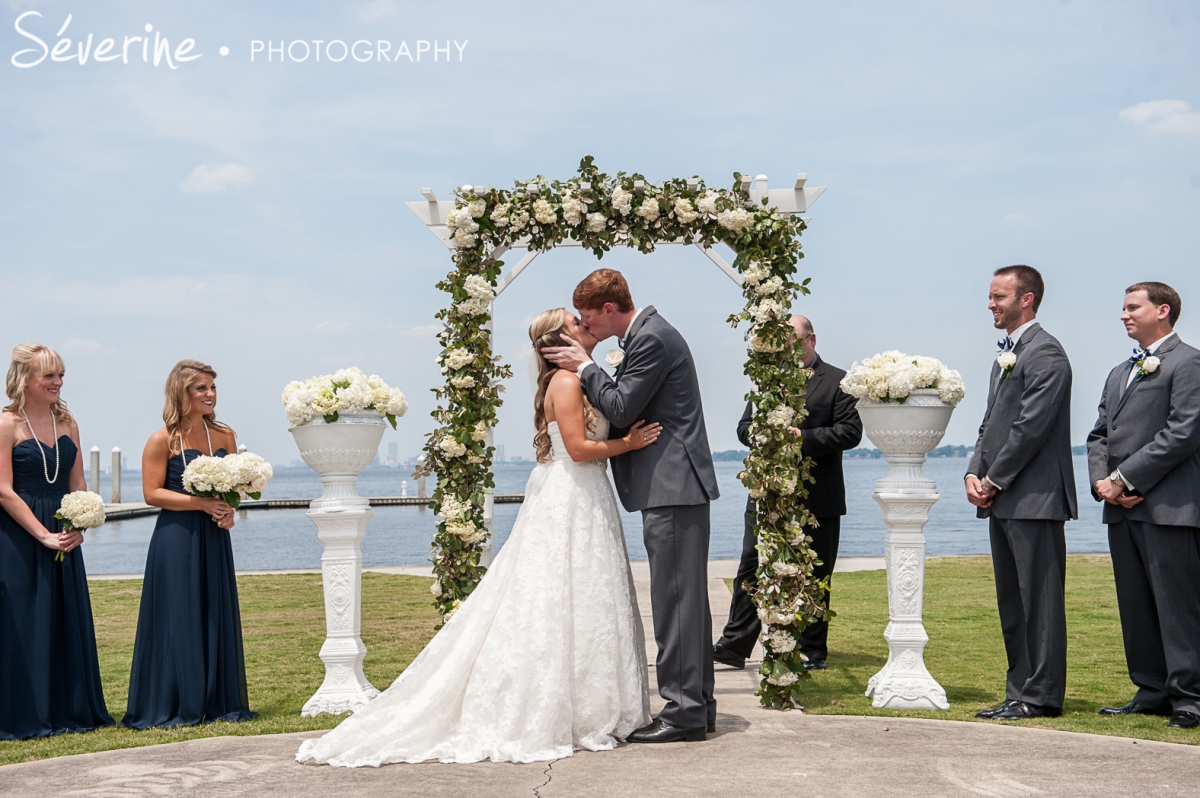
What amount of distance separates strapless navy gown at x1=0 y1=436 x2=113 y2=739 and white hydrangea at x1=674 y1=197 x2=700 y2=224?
363 centimetres

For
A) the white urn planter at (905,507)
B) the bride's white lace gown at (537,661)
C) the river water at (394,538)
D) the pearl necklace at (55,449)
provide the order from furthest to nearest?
the river water at (394,538)
the white urn planter at (905,507)
the pearl necklace at (55,449)
the bride's white lace gown at (537,661)

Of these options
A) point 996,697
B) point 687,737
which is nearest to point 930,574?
point 996,697

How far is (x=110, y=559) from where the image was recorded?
2470 centimetres

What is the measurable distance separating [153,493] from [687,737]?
9.99 feet

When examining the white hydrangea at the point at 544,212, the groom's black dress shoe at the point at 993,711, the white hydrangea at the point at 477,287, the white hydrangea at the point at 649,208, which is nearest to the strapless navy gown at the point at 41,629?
the white hydrangea at the point at 477,287

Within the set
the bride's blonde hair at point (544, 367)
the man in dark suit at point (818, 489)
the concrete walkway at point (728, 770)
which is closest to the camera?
the concrete walkway at point (728, 770)

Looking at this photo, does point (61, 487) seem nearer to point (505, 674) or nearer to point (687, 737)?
point (505, 674)

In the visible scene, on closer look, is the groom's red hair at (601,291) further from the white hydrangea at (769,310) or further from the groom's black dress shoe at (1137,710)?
the groom's black dress shoe at (1137,710)

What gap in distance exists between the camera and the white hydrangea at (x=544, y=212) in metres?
5.69

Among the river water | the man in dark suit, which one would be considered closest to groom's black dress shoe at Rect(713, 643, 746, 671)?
the man in dark suit

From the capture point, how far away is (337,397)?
219 inches

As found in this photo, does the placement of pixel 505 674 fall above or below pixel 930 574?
above

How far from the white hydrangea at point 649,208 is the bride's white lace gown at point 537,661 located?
4.54 feet

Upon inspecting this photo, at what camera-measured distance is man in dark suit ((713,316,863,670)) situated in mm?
6598
